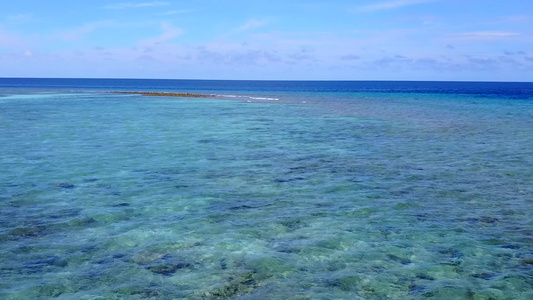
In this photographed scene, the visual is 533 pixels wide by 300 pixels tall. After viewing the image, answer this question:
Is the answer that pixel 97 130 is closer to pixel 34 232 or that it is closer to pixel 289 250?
pixel 34 232

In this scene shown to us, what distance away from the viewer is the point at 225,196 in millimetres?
15523

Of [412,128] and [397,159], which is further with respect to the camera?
[412,128]

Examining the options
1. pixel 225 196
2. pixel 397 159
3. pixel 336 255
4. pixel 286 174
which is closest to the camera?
pixel 336 255

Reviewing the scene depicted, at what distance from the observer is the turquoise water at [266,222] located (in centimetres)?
922

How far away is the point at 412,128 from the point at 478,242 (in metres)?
25.2

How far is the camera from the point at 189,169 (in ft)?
65.3

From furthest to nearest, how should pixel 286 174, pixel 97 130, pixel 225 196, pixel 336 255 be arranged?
pixel 97 130 → pixel 286 174 → pixel 225 196 → pixel 336 255

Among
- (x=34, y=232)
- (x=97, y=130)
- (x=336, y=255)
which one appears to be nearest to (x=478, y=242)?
(x=336, y=255)

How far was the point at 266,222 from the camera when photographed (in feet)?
42.1

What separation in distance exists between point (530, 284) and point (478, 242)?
2.23m

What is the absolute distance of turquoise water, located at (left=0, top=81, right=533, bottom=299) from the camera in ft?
30.2

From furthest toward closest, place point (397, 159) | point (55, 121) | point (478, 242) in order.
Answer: point (55, 121)
point (397, 159)
point (478, 242)

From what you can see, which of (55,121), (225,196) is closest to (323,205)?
(225,196)

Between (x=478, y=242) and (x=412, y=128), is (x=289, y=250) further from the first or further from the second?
(x=412, y=128)
